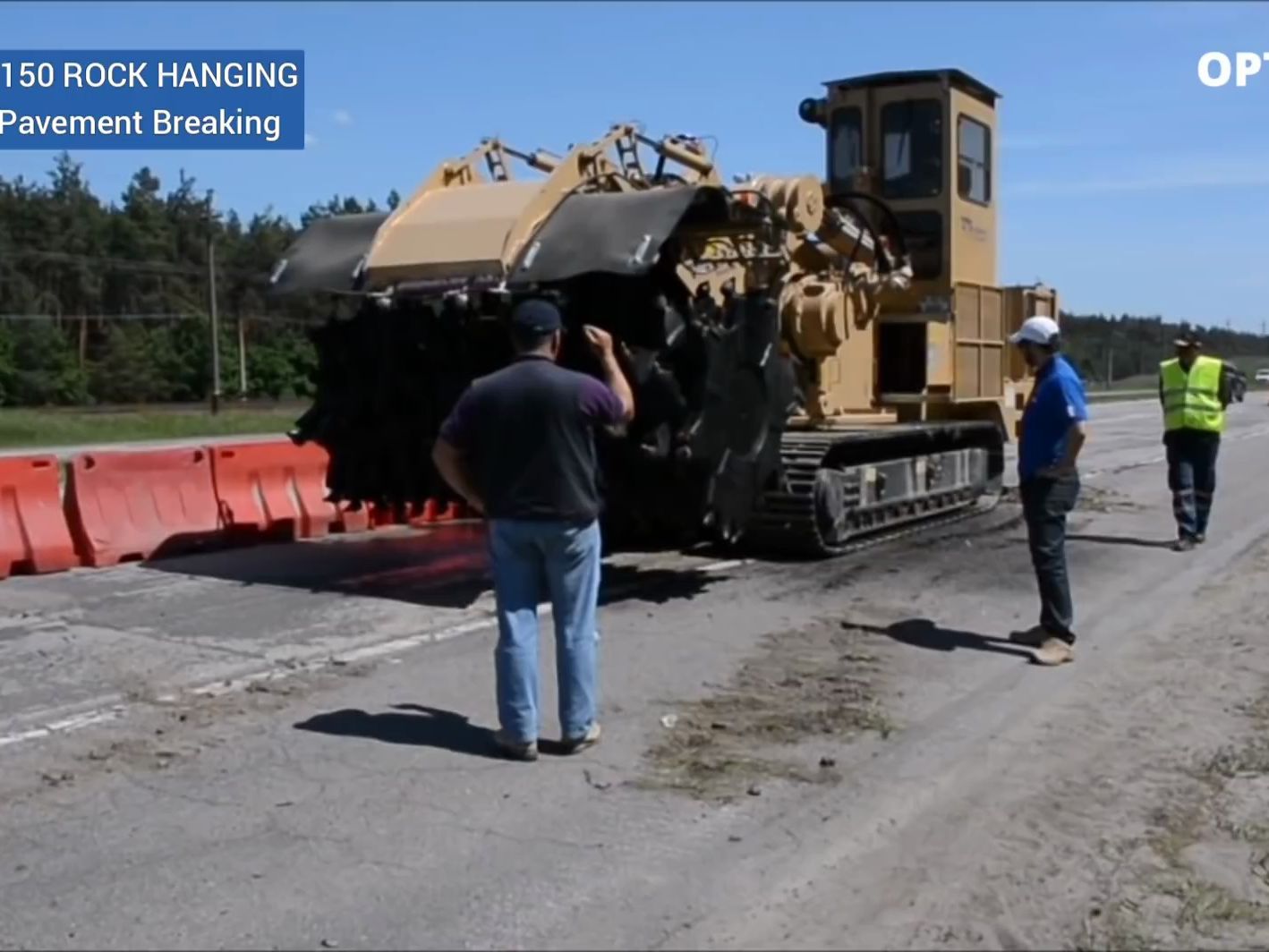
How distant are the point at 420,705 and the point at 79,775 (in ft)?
5.27

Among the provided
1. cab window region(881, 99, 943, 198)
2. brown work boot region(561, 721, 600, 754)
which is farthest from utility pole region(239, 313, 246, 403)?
brown work boot region(561, 721, 600, 754)

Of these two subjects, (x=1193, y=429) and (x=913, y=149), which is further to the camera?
(x=913, y=149)

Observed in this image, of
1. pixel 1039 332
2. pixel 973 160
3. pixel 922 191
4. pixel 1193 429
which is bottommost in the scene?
pixel 1193 429

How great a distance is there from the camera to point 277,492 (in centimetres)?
1366

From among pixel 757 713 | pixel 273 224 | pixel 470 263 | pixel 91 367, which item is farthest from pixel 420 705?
pixel 273 224

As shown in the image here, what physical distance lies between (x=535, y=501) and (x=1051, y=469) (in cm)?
351

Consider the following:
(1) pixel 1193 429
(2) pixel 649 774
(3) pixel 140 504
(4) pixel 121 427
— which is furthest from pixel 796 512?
(4) pixel 121 427

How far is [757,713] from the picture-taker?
291 inches

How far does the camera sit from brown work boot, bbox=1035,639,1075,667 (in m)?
8.55

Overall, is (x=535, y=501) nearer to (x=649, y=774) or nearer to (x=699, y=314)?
(x=649, y=774)

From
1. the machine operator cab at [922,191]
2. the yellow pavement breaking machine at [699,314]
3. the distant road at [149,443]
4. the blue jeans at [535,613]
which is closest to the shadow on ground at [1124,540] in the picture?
the yellow pavement breaking machine at [699,314]

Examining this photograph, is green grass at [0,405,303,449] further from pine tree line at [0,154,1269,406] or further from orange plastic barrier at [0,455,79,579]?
orange plastic barrier at [0,455,79,579]

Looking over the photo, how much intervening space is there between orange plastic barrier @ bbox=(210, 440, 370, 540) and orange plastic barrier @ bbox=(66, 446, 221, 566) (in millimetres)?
168

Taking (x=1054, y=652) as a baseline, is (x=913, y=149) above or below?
above
